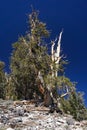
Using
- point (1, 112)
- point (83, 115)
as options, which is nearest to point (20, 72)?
point (83, 115)

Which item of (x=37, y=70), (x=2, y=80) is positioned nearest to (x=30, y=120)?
(x=37, y=70)

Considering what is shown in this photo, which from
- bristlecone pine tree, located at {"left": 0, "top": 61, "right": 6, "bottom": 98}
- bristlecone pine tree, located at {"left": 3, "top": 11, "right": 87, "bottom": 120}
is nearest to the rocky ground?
bristlecone pine tree, located at {"left": 3, "top": 11, "right": 87, "bottom": 120}

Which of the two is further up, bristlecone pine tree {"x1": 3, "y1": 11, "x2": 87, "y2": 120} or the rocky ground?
bristlecone pine tree {"x1": 3, "y1": 11, "x2": 87, "y2": 120}

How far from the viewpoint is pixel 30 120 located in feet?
53.4

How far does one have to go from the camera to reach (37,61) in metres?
25.5

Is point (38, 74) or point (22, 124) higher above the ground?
point (38, 74)

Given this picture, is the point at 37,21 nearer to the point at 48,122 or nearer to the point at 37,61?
the point at 37,61

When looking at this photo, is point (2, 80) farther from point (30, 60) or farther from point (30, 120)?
point (30, 120)

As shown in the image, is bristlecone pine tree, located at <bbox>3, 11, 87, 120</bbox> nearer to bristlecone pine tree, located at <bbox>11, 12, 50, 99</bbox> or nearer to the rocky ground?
bristlecone pine tree, located at <bbox>11, 12, 50, 99</bbox>

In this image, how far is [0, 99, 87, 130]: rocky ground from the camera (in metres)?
15.2

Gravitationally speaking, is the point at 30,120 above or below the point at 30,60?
below

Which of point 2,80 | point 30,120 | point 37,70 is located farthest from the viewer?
point 2,80

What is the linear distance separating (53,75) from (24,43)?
13.3ft

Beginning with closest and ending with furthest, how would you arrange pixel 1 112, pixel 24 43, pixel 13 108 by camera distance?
pixel 1 112, pixel 13 108, pixel 24 43
